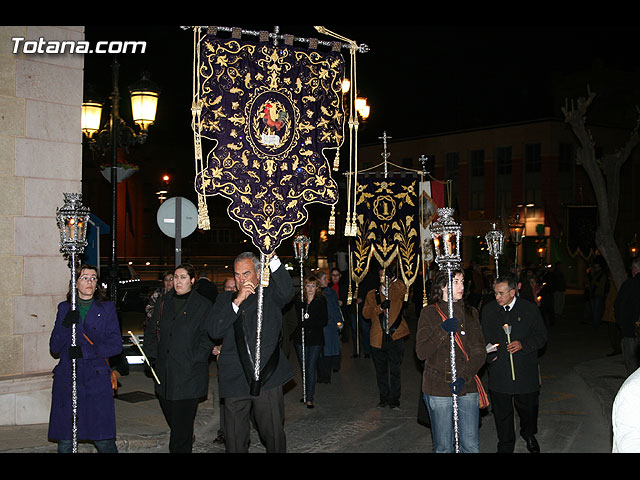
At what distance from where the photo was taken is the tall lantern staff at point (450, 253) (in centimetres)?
650

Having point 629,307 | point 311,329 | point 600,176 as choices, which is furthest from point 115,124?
point 600,176

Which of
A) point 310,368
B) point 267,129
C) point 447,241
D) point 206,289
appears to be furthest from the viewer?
point 310,368

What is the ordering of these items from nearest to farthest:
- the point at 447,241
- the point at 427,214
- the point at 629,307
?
1. the point at 447,241
2. the point at 629,307
3. the point at 427,214

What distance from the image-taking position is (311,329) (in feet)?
36.7

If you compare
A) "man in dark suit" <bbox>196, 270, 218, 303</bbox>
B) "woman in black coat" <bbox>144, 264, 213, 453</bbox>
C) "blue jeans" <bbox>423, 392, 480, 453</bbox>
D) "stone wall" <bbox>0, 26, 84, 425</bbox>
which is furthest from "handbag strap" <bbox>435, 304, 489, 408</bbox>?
"stone wall" <bbox>0, 26, 84, 425</bbox>

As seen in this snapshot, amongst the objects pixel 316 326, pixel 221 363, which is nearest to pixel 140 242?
pixel 316 326

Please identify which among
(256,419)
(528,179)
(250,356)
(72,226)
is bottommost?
(256,419)

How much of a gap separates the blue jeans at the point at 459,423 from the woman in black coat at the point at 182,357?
2276 millimetres

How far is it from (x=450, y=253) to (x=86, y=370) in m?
3.56

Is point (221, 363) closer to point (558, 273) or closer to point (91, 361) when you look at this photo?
point (91, 361)

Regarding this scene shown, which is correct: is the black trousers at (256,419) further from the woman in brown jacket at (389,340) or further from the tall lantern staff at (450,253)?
the woman in brown jacket at (389,340)

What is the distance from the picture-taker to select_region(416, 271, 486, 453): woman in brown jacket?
6.57 meters

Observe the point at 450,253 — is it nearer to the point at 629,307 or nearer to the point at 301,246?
the point at 629,307

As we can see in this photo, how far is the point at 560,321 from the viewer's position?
25359mm
